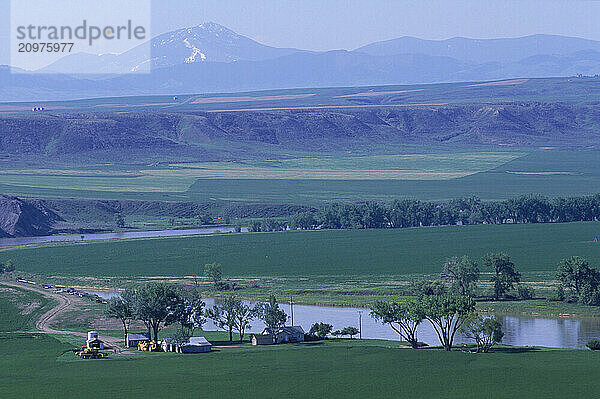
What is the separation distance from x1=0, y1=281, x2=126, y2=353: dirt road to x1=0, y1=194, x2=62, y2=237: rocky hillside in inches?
1672

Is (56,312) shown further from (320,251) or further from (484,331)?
(320,251)

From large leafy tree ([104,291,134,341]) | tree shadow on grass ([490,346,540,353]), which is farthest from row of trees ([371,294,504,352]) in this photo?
large leafy tree ([104,291,134,341])

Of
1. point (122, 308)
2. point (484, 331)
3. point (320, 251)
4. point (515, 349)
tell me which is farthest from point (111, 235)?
point (515, 349)

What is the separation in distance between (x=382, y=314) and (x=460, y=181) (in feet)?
354

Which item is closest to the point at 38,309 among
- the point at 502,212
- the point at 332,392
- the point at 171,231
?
the point at 332,392

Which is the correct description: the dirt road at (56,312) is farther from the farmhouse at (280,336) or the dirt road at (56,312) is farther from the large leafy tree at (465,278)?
the large leafy tree at (465,278)

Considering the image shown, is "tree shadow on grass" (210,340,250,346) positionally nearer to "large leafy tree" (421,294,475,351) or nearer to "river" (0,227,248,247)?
"large leafy tree" (421,294,475,351)

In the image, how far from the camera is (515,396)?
4891 centimetres

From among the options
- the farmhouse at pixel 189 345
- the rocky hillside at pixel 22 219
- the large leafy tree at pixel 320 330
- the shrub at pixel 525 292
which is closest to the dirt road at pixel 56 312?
the farmhouse at pixel 189 345

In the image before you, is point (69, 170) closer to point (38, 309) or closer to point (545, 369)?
point (38, 309)

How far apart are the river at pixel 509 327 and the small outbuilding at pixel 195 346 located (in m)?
8.71

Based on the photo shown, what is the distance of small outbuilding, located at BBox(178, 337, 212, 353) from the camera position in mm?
62250

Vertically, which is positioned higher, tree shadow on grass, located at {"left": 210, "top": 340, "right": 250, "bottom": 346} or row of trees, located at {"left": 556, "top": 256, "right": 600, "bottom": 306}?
row of trees, located at {"left": 556, "top": 256, "right": 600, "bottom": 306}

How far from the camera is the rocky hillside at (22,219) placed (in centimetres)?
13012
